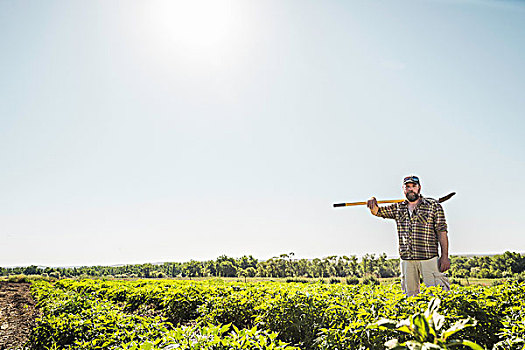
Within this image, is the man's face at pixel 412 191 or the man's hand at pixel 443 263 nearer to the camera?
the man's hand at pixel 443 263

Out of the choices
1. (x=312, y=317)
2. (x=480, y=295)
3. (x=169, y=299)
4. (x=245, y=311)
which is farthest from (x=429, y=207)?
(x=169, y=299)

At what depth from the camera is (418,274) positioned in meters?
4.58

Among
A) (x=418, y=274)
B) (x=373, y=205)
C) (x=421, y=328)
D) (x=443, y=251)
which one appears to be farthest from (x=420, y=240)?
(x=421, y=328)

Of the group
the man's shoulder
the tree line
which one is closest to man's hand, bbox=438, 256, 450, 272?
the man's shoulder

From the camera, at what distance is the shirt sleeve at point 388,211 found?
4.95 metres

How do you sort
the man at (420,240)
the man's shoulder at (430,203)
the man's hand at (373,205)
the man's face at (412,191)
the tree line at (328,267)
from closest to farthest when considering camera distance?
the man at (420,240)
the man's shoulder at (430,203)
the man's face at (412,191)
the man's hand at (373,205)
the tree line at (328,267)

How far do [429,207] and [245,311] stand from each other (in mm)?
3523

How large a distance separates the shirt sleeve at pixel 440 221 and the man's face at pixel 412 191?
32cm

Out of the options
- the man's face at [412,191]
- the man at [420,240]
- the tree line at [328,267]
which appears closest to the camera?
the man at [420,240]

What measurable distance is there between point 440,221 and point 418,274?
79 centimetres

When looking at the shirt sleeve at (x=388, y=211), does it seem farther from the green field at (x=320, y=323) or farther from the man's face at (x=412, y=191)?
the green field at (x=320, y=323)

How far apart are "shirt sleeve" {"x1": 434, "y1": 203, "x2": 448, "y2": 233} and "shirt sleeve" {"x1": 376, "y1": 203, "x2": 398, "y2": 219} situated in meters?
0.58

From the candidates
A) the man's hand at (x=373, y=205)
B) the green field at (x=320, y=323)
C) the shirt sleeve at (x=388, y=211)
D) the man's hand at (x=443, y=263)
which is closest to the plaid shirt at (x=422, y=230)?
the man's hand at (x=443, y=263)

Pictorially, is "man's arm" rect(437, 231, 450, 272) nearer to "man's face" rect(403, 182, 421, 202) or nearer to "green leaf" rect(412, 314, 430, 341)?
"man's face" rect(403, 182, 421, 202)
